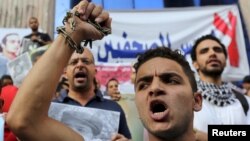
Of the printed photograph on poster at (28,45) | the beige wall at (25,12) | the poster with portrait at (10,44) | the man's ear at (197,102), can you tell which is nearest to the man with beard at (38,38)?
the printed photograph on poster at (28,45)

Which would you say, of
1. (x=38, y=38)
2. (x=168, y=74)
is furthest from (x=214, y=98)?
(x=38, y=38)

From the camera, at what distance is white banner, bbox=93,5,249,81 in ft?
24.7

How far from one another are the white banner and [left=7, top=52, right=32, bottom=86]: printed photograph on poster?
4.84 feet

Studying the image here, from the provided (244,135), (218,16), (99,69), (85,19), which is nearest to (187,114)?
(244,135)

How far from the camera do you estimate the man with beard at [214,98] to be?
315 centimetres

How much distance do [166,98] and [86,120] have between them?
0.96 metres

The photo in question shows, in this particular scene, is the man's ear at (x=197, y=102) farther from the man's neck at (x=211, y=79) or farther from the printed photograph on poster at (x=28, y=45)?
the printed photograph on poster at (x=28, y=45)

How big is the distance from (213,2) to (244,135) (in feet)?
20.0

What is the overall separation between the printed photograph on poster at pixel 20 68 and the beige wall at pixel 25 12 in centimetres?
233

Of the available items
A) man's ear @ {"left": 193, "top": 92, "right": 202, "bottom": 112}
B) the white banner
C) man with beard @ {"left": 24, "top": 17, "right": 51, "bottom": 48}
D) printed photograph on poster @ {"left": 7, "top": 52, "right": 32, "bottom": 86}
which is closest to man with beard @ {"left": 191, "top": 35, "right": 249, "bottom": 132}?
man's ear @ {"left": 193, "top": 92, "right": 202, "bottom": 112}

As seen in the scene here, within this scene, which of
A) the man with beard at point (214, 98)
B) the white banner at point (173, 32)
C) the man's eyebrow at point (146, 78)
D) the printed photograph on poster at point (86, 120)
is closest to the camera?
the man's eyebrow at point (146, 78)

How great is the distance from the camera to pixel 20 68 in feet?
19.9

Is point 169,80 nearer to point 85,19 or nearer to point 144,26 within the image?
point 85,19

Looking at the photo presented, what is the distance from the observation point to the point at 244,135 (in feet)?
7.59
